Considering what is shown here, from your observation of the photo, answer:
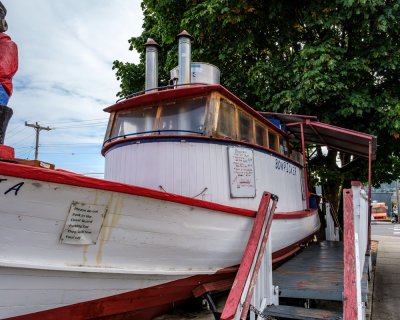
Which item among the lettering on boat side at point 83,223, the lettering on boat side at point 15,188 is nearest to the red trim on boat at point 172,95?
the lettering on boat side at point 83,223

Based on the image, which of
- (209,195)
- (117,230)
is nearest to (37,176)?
(117,230)

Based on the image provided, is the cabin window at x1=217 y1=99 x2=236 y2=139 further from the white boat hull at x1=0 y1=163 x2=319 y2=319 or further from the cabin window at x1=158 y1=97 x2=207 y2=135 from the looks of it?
the white boat hull at x1=0 y1=163 x2=319 y2=319

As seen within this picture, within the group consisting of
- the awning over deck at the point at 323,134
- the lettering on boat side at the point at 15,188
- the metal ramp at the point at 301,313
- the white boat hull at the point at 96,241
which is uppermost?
the awning over deck at the point at 323,134

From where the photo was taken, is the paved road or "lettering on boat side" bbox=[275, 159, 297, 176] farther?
the paved road

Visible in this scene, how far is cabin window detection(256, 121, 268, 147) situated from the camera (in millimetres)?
5643

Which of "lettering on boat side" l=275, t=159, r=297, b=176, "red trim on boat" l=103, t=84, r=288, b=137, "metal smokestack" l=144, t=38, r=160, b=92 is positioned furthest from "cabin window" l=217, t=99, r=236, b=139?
"metal smokestack" l=144, t=38, r=160, b=92

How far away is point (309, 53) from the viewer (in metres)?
7.59

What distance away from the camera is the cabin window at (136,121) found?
5012mm

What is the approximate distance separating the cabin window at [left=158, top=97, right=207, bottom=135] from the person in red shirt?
80.5 inches

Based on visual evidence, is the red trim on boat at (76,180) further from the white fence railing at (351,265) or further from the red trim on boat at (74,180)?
the white fence railing at (351,265)

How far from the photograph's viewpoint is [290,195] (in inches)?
255

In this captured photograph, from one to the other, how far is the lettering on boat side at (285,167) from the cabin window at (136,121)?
2.32 meters

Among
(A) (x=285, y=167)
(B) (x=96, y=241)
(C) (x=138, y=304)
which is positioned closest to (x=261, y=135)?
(A) (x=285, y=167)

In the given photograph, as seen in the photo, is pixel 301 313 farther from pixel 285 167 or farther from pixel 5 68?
pixel 5 68
